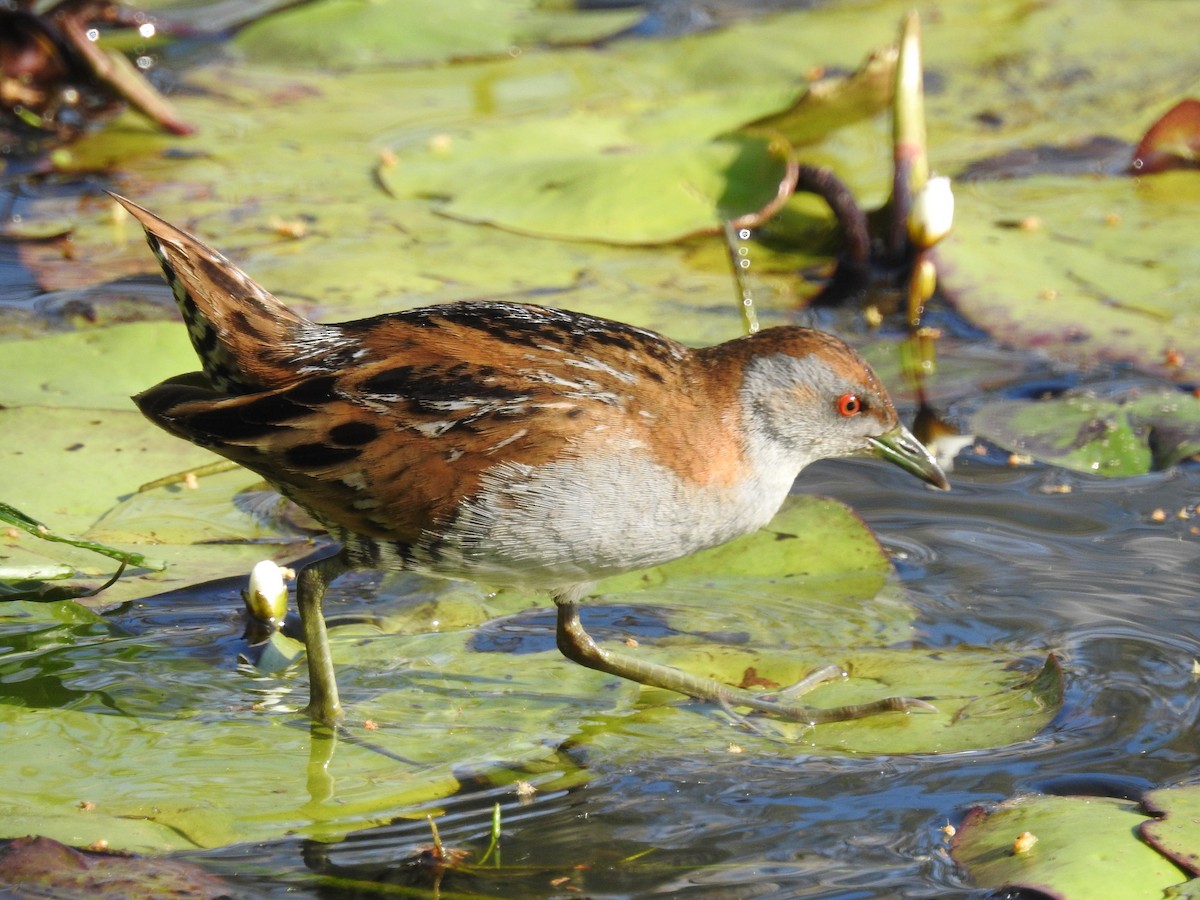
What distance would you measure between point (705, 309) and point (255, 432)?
2427 mm

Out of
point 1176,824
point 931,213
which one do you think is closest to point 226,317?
point 1176,824

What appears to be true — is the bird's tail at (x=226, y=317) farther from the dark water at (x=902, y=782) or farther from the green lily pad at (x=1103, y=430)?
the green lily pad at (x=1103, y=430)

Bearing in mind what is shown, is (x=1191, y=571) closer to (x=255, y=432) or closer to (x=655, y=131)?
(x=255, y=432)

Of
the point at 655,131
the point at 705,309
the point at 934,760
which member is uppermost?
the point at 655,131

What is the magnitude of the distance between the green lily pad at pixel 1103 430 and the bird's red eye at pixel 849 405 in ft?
3.68

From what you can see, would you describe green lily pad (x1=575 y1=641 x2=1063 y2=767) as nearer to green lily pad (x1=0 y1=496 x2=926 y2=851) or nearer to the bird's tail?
green lily pad (x1=0 y1=496 x2=926 y2=851)

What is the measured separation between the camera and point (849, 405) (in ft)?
12.7

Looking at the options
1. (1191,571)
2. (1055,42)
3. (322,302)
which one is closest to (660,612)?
(1191,571)

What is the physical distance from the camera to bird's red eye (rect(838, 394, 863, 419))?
3861 millimetres

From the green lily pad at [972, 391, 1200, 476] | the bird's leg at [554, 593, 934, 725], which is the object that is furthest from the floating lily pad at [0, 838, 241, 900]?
the green lily pad at [972, 391, 1200, 476]

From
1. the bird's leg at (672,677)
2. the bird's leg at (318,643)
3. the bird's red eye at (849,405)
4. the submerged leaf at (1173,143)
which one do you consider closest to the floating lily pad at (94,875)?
the bird's leg at (318,643)

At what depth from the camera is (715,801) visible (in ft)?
11.4

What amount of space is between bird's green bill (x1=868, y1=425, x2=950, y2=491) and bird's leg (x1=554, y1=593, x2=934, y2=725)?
59cm

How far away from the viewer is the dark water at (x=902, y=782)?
3.20 metres
